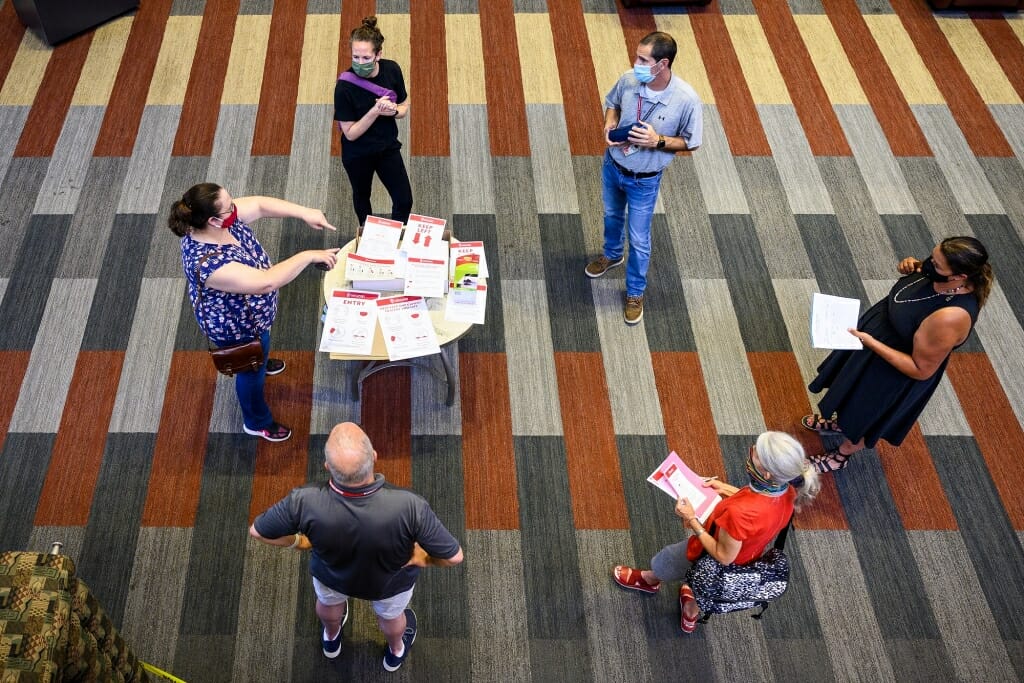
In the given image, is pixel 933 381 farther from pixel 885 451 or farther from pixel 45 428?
pixel 45 428

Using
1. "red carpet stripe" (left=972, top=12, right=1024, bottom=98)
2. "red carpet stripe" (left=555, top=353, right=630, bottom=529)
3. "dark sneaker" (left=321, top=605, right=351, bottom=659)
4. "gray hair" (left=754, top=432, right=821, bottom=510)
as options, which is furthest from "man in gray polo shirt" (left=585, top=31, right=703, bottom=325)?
"red carpet stripe" (left=972, top=12, right=1024, bottom=98)

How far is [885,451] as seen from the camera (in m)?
4.20

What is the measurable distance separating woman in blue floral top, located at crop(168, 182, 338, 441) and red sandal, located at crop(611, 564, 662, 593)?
6.42 ft

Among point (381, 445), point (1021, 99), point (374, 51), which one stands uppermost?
point (374, 51)

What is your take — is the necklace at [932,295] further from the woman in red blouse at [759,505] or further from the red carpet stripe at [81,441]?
the red carpet stripe at [81,441]

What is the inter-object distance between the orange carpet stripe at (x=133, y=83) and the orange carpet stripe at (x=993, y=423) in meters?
5.49

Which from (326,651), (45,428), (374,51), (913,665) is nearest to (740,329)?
(913,665)

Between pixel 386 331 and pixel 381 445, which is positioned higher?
pixel 386 331

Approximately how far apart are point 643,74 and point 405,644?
2879 millimetres

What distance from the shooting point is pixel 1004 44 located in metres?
6.38

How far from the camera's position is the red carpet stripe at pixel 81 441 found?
3.78 metres

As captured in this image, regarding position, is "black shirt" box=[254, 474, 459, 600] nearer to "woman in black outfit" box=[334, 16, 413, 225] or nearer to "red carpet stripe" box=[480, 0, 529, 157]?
"woman in black outfit" box=[334, 16, 413, 225]

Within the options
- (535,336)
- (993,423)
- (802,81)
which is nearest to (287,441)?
(535,336)

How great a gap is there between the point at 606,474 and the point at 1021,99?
4744 mm
